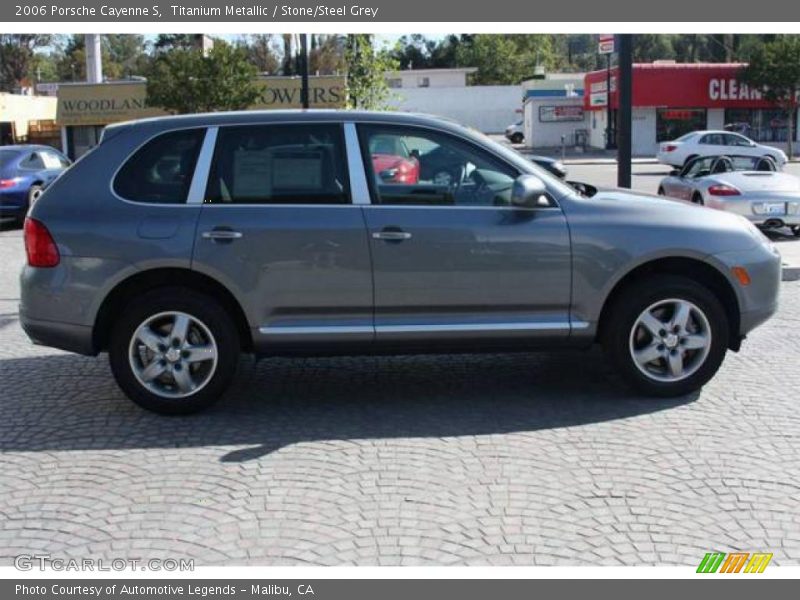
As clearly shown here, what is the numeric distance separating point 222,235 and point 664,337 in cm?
283

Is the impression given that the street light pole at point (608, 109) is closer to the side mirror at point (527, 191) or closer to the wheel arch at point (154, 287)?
the side mirror at point (527, 191)

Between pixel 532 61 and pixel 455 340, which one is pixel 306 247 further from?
pixel 532 61

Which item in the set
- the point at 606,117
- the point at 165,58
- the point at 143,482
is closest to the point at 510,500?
the point at 143,482

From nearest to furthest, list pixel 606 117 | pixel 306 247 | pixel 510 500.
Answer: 1. pixel 510 500
2. pixel 306 247
3. pixel 606 117

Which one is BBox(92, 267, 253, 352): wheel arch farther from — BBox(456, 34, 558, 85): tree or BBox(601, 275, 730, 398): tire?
BBox(456, 34, 558, 85): tree

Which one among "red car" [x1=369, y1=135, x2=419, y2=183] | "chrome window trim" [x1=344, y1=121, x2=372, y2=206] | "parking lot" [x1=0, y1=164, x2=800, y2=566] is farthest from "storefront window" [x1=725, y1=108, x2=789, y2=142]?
"chrome window trim" [x1=344, y1=121, x2=372, y2=206]

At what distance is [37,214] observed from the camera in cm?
555

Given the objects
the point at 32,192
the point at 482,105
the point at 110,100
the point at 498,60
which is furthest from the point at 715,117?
the point at 498,60

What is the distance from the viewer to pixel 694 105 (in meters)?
44.0

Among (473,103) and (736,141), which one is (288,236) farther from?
(473,103)

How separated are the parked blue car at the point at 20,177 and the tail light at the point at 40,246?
467 inches

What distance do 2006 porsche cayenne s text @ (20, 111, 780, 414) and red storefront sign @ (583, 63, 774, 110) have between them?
3983 cm

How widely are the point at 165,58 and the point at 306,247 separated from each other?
24.6 metres

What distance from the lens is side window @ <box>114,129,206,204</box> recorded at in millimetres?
5605
